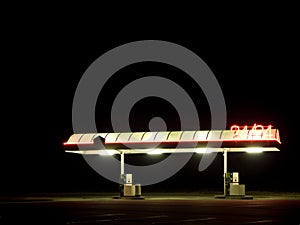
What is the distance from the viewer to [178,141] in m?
34.3

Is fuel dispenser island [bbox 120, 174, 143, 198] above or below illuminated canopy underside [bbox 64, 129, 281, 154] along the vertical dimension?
below

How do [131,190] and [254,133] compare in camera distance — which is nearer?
[254,133]

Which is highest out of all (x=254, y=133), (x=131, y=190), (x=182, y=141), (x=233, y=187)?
(x=254, y=133)

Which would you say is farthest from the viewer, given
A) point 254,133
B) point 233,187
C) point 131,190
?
point 131,190

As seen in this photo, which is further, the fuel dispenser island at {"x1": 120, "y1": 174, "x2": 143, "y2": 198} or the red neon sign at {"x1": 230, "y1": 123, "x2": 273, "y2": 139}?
the fuel dispenser island at {"x1": 120, "y1": 174, "x2": 143, "y2": 198}

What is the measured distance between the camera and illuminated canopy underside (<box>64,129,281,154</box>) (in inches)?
1323

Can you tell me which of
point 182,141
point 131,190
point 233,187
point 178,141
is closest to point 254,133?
point 233,187

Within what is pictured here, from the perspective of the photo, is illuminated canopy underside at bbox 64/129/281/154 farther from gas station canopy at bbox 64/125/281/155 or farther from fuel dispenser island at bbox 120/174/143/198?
fuel dispenser island at bbox 120/174/143/198

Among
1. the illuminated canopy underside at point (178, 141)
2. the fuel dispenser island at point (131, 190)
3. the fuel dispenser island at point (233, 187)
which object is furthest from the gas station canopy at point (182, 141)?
the fuel dispenser island at point (131, 190)

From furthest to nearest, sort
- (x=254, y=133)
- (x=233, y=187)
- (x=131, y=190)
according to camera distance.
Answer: (x=131, y=190) → (x=233, y=187) → (x=254, y=133)

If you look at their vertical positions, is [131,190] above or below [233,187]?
below

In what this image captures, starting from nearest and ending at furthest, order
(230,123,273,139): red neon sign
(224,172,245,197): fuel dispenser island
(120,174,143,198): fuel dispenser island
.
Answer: (230,123,273,139): red neon sign < (224,172,245,197): fuel dispenser island < (120,174,143,198): fuel dispenser island

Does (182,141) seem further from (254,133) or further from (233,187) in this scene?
(254,133)

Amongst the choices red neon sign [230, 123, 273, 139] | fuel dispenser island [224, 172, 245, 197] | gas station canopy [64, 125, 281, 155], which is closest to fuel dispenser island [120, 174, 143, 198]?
gas station canopy [64, 125, 281, 155]
